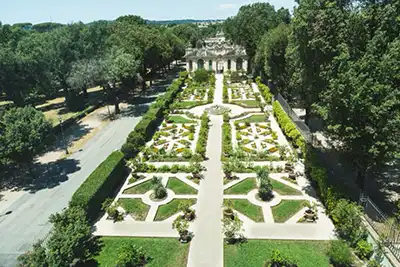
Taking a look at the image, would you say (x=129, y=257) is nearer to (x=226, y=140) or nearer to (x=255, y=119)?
(x=226, y=140)

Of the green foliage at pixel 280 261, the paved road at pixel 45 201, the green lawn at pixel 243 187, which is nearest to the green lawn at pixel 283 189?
the green lawn at pixel 243 187

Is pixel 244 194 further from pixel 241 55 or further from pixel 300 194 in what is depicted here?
pixel 241 55

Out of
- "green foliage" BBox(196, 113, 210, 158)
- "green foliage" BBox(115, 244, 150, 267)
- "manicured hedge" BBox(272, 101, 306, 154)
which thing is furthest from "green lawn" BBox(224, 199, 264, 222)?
"manicured hedge" BBox(272, 101, 306, 154)

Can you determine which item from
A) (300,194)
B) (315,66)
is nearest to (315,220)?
(300,194)

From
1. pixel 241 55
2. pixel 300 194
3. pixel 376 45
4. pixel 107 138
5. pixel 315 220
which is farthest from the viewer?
pixel 241 55

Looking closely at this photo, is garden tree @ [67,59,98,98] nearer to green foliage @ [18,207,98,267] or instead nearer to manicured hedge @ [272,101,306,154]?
manicured hedge @ [272,101,306,154]

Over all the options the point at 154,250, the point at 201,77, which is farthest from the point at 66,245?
the point at 201,77
